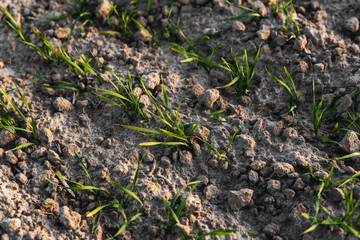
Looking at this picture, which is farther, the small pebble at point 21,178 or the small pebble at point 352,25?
the small pebble at point 352,25

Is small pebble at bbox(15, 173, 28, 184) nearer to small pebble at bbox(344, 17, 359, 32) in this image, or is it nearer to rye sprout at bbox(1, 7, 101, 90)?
rye sprout at bbox(1, 7, 101, 90)

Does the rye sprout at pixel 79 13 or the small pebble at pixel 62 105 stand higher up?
the rye sprout at pixel 79 13

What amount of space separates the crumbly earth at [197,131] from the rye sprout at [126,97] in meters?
0.06

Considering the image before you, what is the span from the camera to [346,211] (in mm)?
1770

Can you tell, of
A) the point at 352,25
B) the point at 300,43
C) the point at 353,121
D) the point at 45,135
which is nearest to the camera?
the point at 353,121

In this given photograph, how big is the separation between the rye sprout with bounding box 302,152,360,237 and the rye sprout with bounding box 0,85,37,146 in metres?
1.50

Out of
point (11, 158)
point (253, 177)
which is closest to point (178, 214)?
point (253, 177)

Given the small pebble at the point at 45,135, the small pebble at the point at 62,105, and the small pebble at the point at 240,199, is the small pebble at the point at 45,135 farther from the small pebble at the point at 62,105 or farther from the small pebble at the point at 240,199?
the small pebble at the point at 240,199

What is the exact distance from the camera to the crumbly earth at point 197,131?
71.7 inches

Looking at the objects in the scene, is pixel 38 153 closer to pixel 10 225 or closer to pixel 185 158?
pixel 10 225

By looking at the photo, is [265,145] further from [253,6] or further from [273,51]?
[253,6]

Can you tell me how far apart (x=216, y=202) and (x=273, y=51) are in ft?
3.55

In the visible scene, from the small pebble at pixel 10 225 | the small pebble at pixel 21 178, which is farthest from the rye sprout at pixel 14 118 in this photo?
the small pebble at pixel 10 225

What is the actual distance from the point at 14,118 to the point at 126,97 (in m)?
0.66
